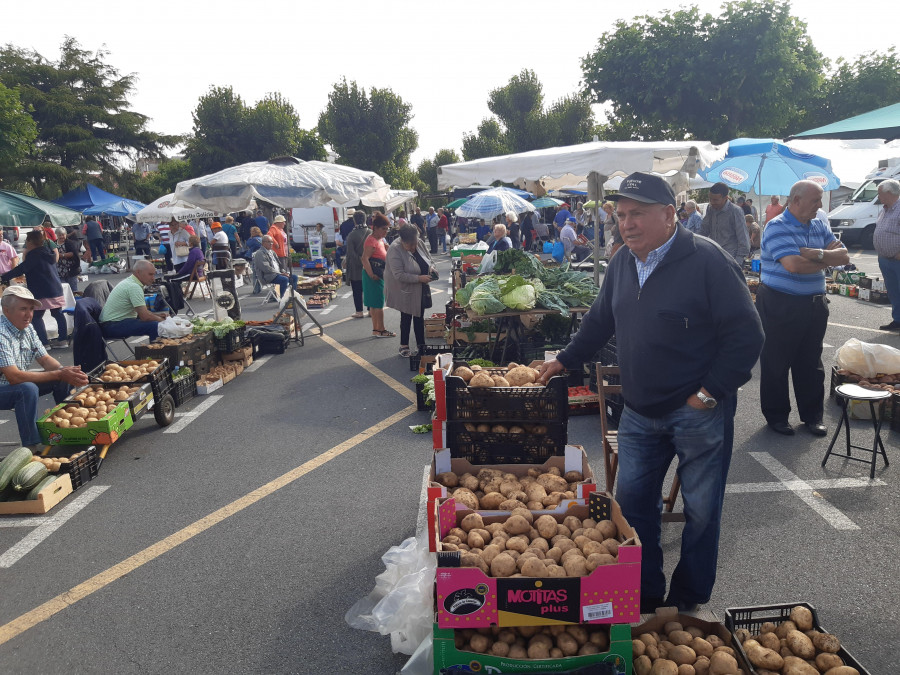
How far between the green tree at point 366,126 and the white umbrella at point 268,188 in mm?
36275

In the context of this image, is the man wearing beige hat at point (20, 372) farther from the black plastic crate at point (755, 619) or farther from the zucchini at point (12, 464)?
the black plastic crate at point (755, 619)

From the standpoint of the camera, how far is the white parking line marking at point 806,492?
4.23 m

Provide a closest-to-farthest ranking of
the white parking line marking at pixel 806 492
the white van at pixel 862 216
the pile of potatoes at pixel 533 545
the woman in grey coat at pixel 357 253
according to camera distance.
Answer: the pile of potatoes at pixel 533 545
the white parking line marking at pixel 806 492
the woman in grey coat at pixel 357 253
the white van at pixel 862 216

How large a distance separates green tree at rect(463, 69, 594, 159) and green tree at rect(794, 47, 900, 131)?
53.0 feet

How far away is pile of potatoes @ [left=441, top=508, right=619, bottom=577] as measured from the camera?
261 centimetres

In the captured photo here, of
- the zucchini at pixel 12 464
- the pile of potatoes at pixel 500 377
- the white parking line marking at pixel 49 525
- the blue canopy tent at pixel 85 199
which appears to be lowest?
the white parking line marking at pixel 49 525

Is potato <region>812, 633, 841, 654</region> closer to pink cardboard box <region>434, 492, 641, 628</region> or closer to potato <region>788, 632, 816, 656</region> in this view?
potato <region>788, 632, 816, 656</region>

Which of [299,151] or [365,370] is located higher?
[299,151]

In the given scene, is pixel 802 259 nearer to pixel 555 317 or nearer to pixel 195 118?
pixel 555 317

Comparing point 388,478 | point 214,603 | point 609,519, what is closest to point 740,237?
point 388,478

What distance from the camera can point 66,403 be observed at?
6.15 meters

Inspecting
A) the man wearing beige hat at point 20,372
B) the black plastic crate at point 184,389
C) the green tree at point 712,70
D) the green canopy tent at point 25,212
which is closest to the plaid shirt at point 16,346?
the man wearing beige hat at point 20,372

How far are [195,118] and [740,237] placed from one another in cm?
4213

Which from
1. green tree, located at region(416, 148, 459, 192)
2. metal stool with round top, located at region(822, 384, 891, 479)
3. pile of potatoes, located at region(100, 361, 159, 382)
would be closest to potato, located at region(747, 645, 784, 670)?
metal stool with round top, located at region(822, 384, 891, 479)
